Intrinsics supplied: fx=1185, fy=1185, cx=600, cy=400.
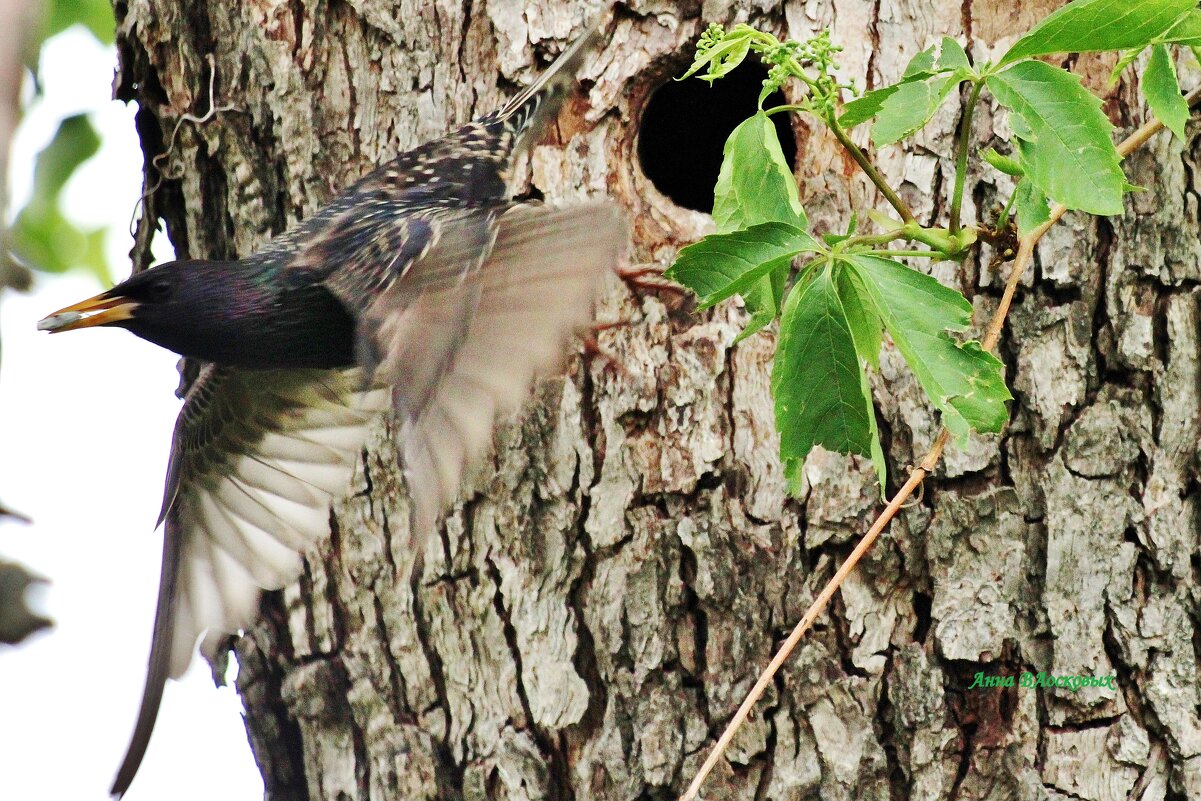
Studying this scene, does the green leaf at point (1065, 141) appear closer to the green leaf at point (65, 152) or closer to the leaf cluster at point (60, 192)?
the leaf cluster at point (60, 192)

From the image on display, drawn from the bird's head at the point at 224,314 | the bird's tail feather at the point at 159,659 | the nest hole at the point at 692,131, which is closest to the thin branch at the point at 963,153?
the nest hole at the point at 692,131

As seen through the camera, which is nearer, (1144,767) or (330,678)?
(1144,767)

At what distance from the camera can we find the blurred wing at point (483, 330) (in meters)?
1.64

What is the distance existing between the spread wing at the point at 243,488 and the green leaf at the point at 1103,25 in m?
1.23

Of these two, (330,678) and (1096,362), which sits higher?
(1096,362)

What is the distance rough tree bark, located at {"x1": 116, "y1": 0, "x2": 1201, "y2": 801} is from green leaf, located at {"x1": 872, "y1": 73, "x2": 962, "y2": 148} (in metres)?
0.58

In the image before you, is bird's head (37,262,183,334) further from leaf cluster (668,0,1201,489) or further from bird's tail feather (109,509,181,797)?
leaf cluster (668,0,1201,489)

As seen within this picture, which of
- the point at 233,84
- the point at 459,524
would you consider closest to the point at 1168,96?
the point at 459,524

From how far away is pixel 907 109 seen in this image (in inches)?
52.1

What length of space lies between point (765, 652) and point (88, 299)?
4.16 feet

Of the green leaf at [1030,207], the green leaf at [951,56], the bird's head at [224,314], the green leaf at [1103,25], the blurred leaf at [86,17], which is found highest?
the blurred leaf at [86,17]

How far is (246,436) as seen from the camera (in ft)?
7.84

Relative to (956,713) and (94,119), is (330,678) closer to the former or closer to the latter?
(956,713)

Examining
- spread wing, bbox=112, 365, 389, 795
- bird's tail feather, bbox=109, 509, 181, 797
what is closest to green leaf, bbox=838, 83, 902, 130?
spread wing, bbox=112, 365, 389, 795
